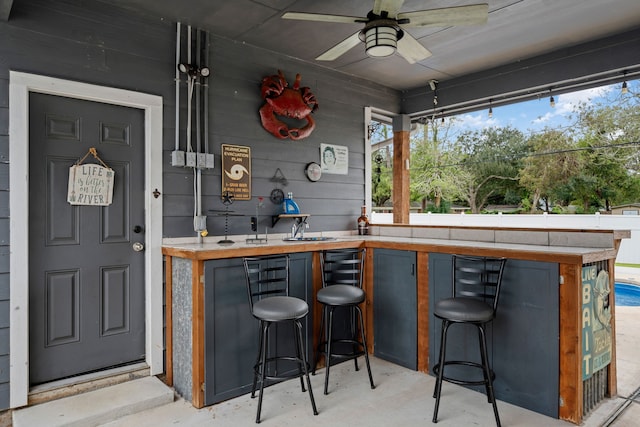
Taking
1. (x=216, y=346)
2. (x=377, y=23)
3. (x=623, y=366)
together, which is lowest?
(x=623, y=366)

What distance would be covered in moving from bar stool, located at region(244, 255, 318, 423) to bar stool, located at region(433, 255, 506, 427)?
0.85 m

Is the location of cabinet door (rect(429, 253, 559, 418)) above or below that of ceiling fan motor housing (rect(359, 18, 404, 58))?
below

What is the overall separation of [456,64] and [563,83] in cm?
104

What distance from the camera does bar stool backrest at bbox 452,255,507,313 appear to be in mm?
2473

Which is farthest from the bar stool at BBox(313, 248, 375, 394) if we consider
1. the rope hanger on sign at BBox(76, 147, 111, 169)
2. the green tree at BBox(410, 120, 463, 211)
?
the green tree at BBox(410, 120, 463, 211)

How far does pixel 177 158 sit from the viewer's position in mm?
3004

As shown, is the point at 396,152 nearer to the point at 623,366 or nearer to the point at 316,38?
the point at 316,38

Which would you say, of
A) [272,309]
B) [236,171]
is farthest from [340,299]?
[236,171]

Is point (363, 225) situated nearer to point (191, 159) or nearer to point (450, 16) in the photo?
point (191, 159)

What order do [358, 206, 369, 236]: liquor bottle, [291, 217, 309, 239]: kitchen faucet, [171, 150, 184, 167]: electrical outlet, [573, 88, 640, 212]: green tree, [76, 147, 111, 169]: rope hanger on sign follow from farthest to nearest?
1. [573, 88, 640, 212]: green tree
2. [358, 206, 369, 236]: liquor bottle
3. [291, 217, 309, 239]: kitchen faucet
4. [171, 150, 184, 167]: electrical outlet
5. [76, 147, 111, 169]: rope hanger on sign

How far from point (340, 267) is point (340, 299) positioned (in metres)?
0.65

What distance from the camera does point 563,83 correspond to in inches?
150

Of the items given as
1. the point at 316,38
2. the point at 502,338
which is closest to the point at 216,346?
the point at 502,338

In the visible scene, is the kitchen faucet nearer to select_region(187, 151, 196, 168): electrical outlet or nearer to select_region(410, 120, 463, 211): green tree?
select_region(187, 151, 196, 168): electrical outlet
